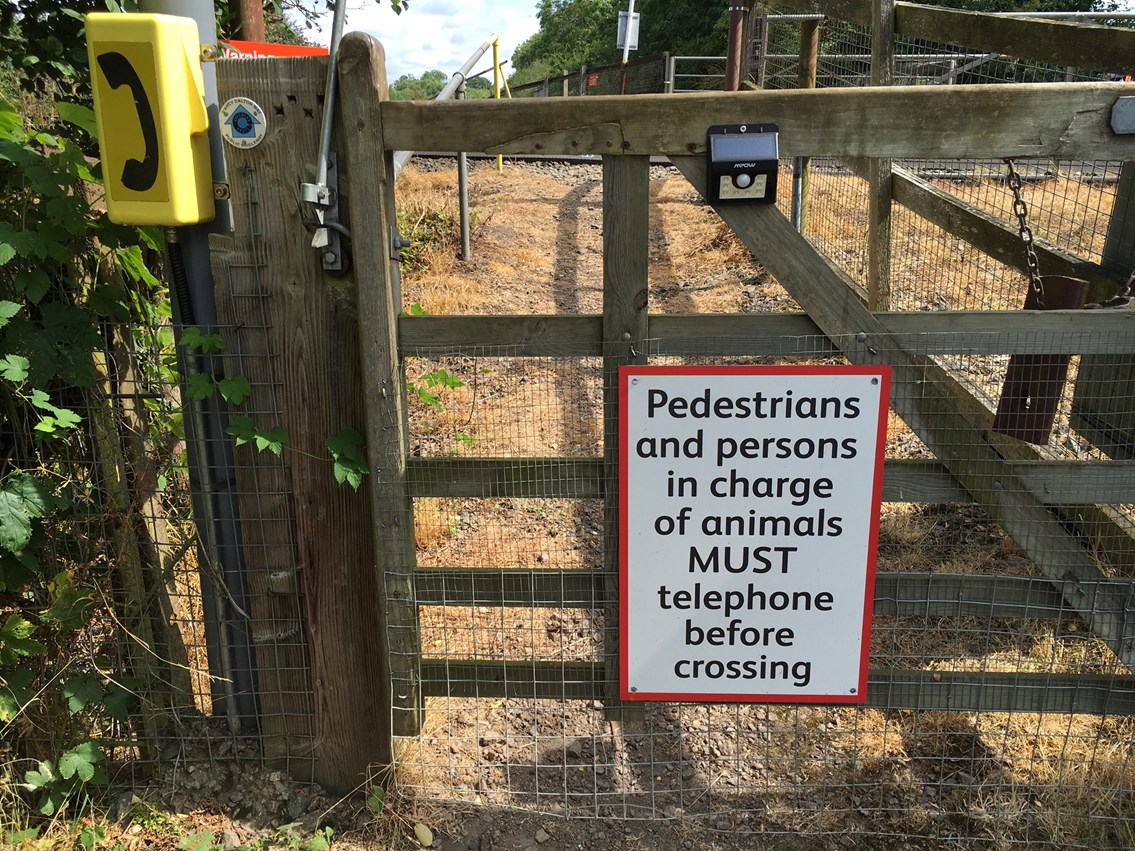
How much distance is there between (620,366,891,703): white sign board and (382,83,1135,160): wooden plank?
632 millimetres

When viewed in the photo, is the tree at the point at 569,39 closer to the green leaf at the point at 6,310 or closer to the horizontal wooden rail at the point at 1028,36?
the horizontal wooden rail at the point at 1028,36

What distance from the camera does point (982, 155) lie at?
2.47 metres

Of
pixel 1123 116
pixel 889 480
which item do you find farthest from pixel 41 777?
pixel 1123 116

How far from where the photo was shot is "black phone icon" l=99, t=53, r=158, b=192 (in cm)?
240

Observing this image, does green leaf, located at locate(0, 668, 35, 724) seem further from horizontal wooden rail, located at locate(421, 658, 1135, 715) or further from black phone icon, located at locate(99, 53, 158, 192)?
black phone icon, located at locate(99, 53, 158, 192)

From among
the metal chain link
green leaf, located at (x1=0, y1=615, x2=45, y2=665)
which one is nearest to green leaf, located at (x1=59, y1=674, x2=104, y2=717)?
green leaf, located at (x1=0, y1=615, x2=45, y2=665)

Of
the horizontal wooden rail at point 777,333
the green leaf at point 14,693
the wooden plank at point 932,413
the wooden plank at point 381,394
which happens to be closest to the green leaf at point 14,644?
the green leaf at point 14,693

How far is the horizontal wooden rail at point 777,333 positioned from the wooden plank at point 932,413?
0.22ft

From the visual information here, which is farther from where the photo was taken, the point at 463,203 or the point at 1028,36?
the point at 463,203

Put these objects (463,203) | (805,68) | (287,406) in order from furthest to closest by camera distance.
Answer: (463,203)
(805,68)
(287,406)

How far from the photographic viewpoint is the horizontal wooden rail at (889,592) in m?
2.79

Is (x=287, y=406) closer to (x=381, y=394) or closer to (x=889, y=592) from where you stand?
(x=381, y=394)

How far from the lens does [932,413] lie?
267cm

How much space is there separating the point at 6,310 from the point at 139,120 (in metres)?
0.73
